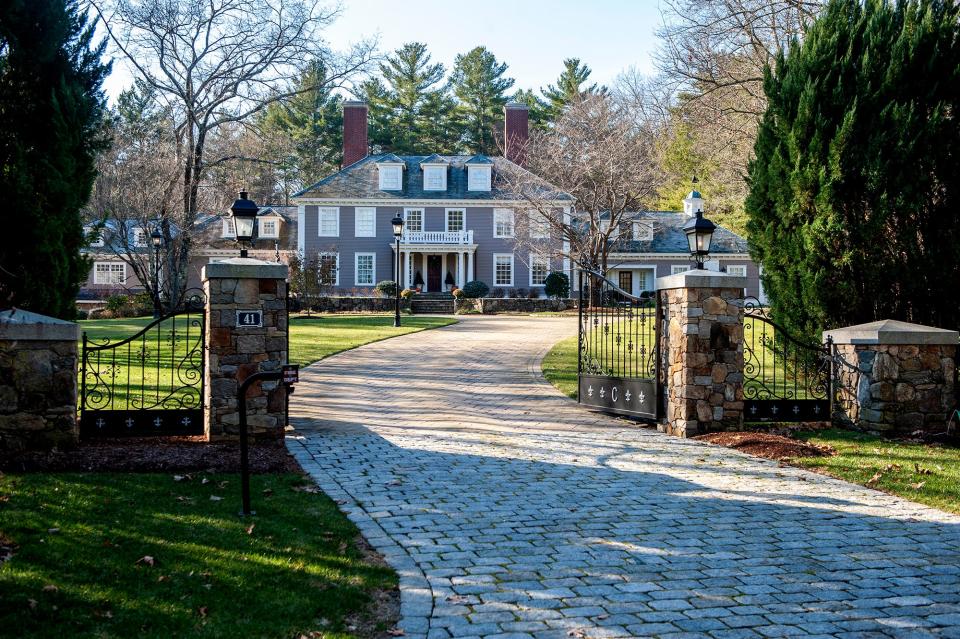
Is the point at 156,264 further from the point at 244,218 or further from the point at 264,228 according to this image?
the point at 244,218

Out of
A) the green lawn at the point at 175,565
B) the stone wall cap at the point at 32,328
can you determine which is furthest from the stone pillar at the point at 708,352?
the stone wall cap at the point at 32,328

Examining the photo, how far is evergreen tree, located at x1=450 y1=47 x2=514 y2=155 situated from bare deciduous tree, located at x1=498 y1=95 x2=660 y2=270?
1755 cm

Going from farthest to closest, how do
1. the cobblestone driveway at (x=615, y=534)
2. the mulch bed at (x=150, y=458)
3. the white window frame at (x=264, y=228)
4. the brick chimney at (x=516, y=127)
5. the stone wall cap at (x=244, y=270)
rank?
1. the white window frame at (x=264, y=228)
2. the brick chimney at (x=516, y=127)
3. the stone wall cap at (x=244, y=270)
4. the mulch bed at (x=150, y=458)
5. the cobblestone driveway at (x=615, y=534)

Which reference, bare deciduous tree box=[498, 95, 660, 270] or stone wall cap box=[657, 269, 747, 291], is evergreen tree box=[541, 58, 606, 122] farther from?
stone wall cap box=[657, 269, 747, 291]

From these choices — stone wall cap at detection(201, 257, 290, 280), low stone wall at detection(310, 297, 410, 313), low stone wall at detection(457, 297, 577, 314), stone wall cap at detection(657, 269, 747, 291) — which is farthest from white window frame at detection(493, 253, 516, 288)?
stone wall cap at detection(201, 257, 290, 280)

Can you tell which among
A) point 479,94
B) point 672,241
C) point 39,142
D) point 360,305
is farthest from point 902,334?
point 479,94

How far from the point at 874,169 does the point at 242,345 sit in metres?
7.39

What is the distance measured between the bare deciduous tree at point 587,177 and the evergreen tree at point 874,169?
21.1 metres

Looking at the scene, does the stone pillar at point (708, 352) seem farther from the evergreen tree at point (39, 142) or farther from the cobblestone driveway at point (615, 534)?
the evergreen tree at point (39, 142)

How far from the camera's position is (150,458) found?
Answer: 6.93 m

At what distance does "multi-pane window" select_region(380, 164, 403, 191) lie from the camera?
128ft

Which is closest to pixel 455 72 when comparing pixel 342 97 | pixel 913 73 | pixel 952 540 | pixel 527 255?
pixel 342 97

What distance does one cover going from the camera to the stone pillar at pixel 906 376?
868 cm

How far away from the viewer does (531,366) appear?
14.5 m
